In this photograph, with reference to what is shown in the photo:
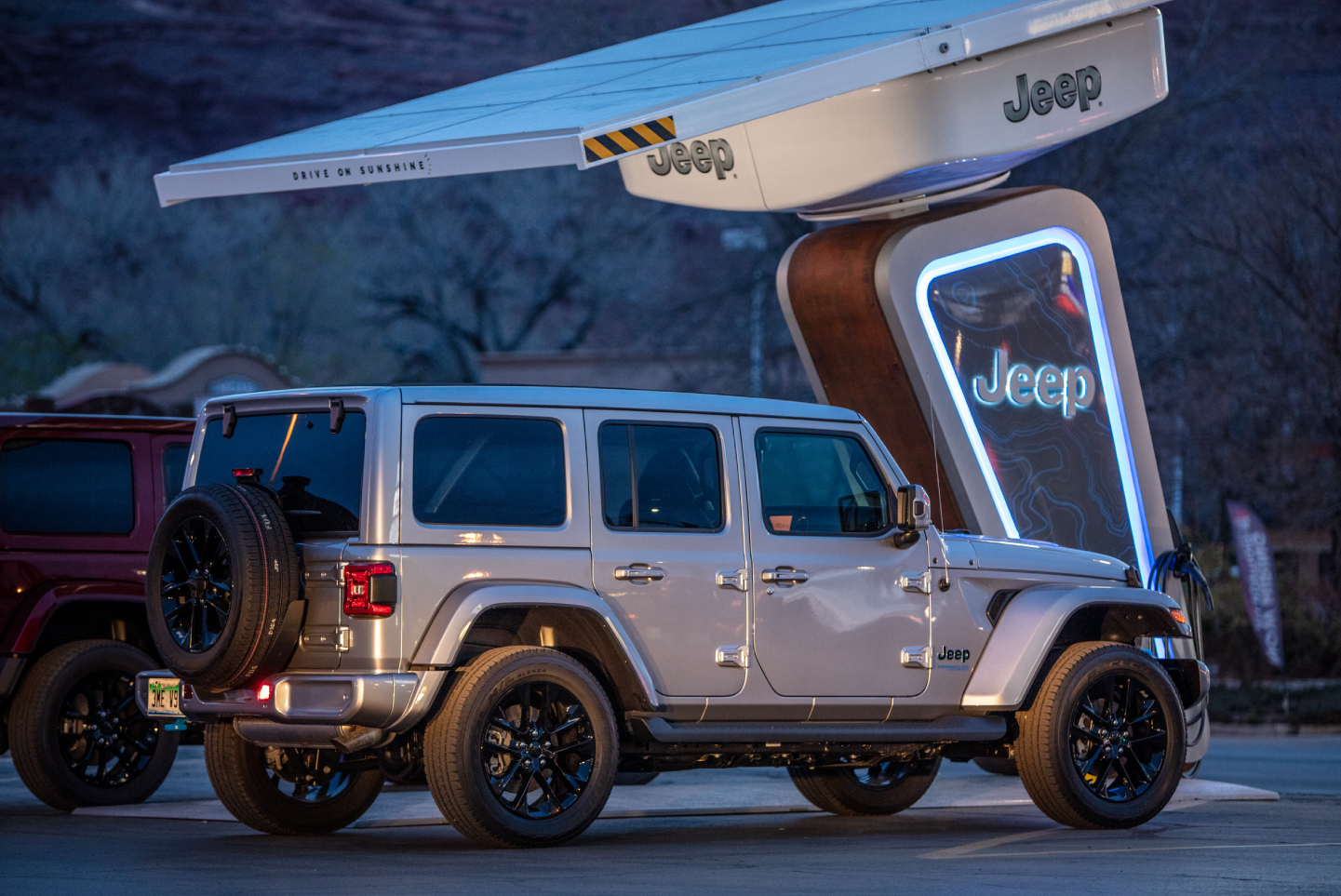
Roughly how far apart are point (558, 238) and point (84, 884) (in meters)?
58.1

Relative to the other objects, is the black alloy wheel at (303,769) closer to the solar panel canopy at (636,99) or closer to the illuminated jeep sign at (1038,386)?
the solar panel canopy at (636,99)

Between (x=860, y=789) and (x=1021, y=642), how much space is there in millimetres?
1708

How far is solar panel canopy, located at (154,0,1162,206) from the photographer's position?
912 centimetres

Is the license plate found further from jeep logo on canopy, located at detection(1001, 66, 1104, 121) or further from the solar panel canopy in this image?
jeep logo on canopy, located at detection(1001, 66, 1104, 121)

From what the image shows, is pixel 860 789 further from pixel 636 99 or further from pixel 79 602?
pixel 79 602

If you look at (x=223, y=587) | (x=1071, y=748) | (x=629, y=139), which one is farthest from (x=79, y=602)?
(x=1071, y=748)

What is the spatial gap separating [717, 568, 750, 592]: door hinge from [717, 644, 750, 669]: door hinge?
0.90ft

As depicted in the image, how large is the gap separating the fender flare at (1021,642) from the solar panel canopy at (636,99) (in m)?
2.94

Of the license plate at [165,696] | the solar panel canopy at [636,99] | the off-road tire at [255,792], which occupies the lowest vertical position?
the off-road tire at [255,792]

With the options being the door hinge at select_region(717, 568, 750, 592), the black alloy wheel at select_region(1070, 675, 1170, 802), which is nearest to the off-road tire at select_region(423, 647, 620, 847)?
the door hinge at select_region(717, 568, 750, 592)

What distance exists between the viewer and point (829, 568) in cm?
895

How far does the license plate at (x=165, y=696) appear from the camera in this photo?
8.48m

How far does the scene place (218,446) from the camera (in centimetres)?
874

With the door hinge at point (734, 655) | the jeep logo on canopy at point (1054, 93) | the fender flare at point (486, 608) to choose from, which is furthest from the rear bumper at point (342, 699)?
the jeep logo on canopy at point (1054, 93)
